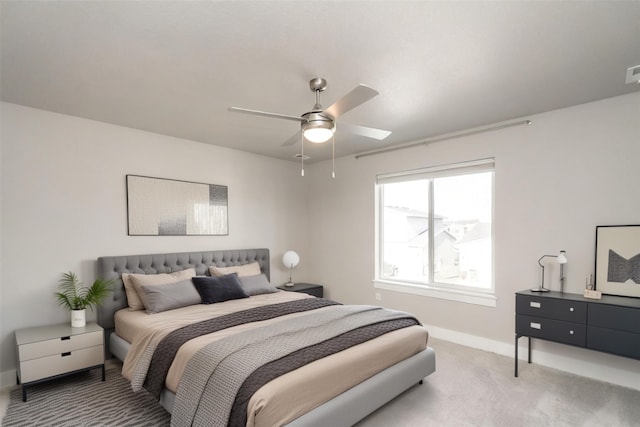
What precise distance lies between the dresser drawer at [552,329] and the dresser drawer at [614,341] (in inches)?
2.4

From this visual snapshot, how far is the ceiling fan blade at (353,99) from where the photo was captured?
2.07 metres

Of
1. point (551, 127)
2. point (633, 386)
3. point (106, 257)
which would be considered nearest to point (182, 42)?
point (106, 257)

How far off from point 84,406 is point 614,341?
431 cm

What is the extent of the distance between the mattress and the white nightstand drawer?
27cm

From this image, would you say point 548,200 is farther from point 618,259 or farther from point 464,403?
point 464,403

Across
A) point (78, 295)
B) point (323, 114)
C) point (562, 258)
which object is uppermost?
point (323, 114)

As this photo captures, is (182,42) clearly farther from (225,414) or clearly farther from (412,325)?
(412,325)

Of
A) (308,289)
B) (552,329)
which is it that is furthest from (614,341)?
(308,289)

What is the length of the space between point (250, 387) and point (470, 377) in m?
2.32

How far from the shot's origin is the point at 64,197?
3.36 m

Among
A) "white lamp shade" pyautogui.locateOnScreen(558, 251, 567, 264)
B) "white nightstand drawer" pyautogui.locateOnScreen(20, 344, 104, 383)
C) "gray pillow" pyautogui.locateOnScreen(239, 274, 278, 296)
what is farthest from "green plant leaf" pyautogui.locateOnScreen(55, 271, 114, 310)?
"white lamp shade" pyautogui.locateOnScreen(558, 251, 567, 264)

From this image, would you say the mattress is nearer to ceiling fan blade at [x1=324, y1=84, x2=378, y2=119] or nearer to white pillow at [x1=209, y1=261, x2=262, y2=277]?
white pillow at [x1=209, y1=261, x2=262, y2=277]

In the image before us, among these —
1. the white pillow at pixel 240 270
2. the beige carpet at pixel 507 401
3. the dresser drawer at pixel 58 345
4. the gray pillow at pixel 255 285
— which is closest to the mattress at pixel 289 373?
the dresser drawer at pixel 58 345

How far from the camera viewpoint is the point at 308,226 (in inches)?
233
